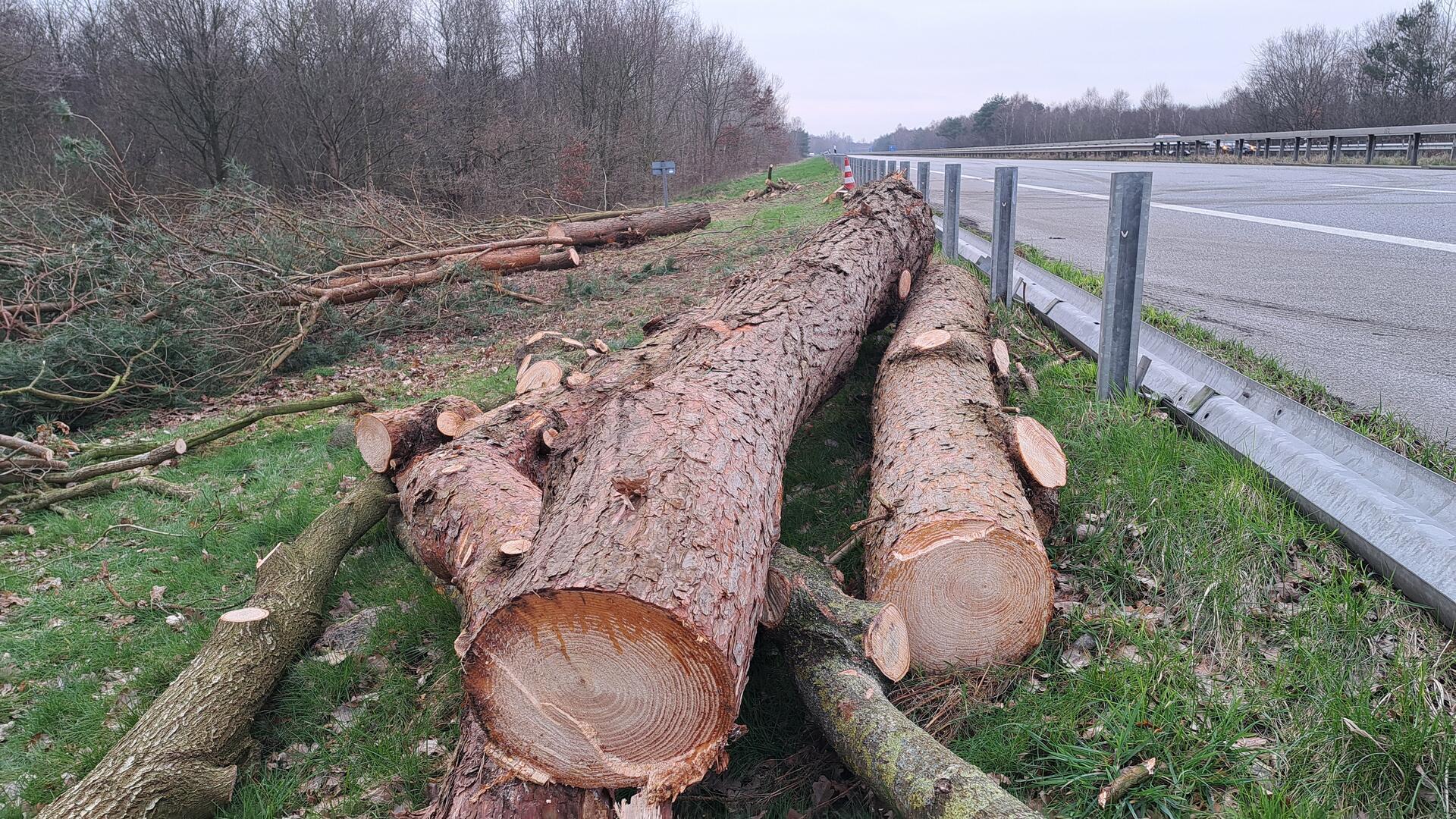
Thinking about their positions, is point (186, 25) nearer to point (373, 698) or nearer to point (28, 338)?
point (28, 338)

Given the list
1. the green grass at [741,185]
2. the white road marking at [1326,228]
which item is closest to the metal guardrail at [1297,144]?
the white road marking at [1326,228]

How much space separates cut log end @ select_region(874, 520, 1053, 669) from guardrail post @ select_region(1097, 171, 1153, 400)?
1.85 meters

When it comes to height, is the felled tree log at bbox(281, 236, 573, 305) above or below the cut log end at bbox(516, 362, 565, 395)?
above

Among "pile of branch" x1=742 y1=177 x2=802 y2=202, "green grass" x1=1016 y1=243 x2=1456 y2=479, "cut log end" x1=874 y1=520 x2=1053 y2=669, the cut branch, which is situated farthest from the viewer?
"pile of branch" x1=742 y1=177 x2=802 y2=202

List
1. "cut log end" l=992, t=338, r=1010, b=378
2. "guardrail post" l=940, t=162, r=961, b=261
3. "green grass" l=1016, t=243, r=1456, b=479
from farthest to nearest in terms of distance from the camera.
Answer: "guardrail post" l=940, t=162, r=961, b=261, "cut log end" l=992, t=338, r=1010, b=378, "green grass" l=1016, t=243, r=1456, b=479

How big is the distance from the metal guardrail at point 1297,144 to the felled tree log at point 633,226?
1465 centimetres

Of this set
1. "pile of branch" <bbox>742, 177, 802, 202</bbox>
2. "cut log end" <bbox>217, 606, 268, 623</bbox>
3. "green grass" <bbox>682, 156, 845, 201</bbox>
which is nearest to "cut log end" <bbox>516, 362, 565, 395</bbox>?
"cut log end" <bbox>217, 606, 268, 623</bbox>

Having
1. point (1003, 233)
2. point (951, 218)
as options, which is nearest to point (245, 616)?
point (1003, 233)

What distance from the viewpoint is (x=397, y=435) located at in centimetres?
483

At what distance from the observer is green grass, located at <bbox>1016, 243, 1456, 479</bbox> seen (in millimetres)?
3199

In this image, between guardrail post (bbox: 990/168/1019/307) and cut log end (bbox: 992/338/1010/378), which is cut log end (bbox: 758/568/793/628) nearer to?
cut log end (bbox: 992/338/1010/378)

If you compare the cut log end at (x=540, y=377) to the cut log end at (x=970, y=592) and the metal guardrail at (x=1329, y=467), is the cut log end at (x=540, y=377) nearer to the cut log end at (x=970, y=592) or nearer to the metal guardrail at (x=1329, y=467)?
the cut log end at (x=970, y=592)

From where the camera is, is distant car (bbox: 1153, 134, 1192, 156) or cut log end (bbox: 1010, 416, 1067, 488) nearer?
cut log end (bbox: 1010, 416, 1067, 488)

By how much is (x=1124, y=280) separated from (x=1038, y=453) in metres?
1.22
